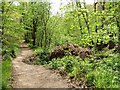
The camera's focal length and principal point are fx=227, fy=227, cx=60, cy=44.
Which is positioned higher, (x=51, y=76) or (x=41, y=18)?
(x=41, y=18)

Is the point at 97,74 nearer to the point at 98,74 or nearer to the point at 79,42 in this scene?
the point at 98,74

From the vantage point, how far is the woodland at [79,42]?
320 inches

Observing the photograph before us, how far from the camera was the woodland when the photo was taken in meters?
8.12

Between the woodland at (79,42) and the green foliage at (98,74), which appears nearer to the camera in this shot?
the green foliage at (98,74)

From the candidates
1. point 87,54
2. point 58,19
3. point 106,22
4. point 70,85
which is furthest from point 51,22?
point 70,85

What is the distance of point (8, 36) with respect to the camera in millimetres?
13000

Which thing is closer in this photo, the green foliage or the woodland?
the green foliage

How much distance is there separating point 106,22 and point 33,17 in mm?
15390

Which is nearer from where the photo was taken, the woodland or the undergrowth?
the undergrowth

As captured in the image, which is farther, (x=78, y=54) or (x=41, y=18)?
(x=41, y=18)

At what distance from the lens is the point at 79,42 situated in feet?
48.2

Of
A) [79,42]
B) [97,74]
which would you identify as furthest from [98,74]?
[79,42]

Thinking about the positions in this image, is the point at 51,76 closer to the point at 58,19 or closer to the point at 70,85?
the point at 70,85

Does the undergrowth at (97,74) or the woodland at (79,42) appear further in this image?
the woodland at (79,42)
